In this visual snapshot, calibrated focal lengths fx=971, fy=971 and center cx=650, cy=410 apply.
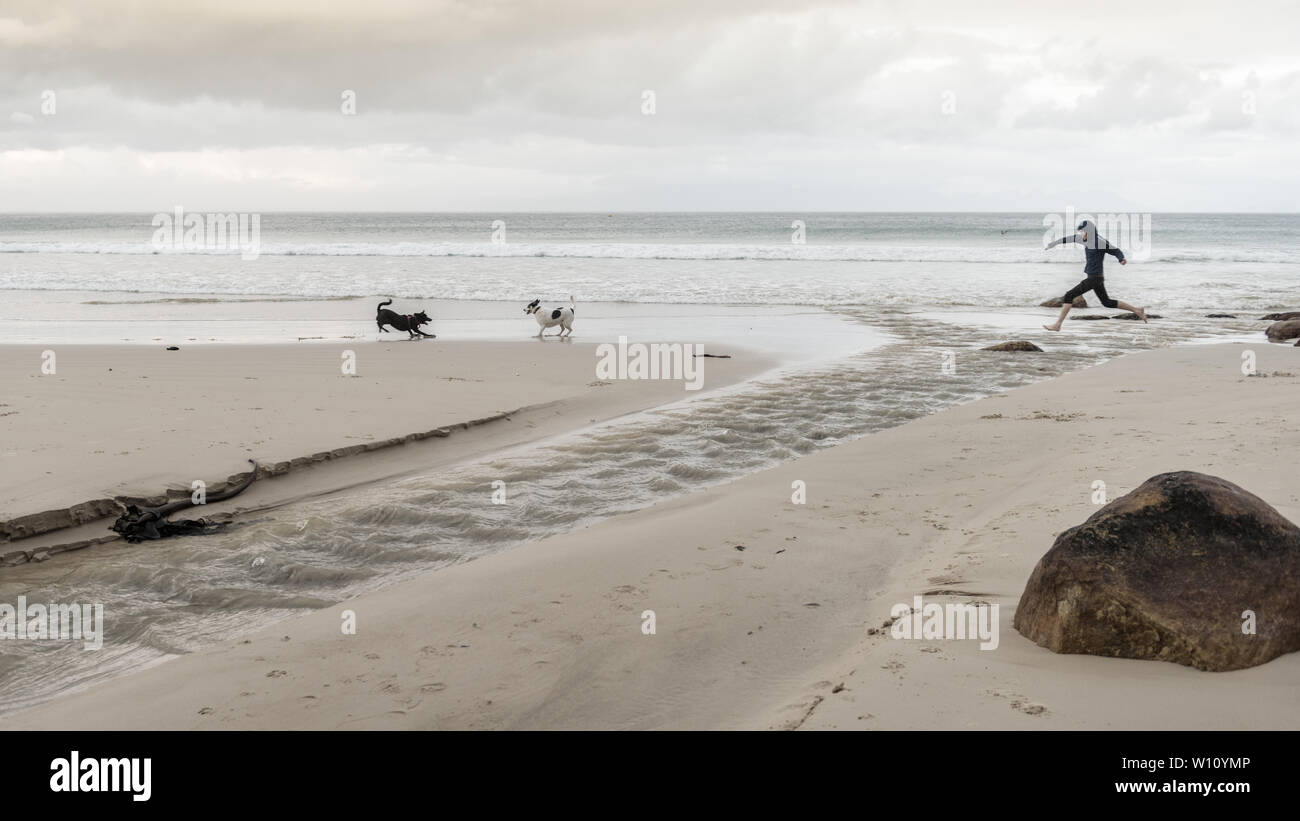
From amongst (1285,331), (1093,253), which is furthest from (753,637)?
(1285,331)

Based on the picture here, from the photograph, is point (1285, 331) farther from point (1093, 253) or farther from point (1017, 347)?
point (1017, 347)

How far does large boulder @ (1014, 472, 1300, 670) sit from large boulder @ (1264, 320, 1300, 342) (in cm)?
1323

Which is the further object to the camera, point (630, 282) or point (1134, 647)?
point (630, 282)

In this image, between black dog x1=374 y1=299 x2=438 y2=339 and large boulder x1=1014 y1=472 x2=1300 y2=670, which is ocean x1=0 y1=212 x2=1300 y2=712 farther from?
large boulder x1=1014 y1=472 x2=1300 y2=670

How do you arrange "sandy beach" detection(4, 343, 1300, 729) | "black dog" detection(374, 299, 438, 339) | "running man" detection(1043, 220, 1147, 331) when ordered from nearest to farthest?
"sandy beach" detection(4, 343, 1300, 729) → "running man" detection(1043, 220, 1147, 331) → "black dog" detection(374, 299, 438, 339)

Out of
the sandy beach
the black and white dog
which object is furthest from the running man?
the black and white dog

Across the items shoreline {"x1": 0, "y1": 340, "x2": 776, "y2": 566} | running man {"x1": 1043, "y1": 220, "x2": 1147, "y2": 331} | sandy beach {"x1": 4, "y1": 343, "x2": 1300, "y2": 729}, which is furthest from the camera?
running man {"x1": 1043, "y1": 220, "x2": 1147, "y2": 331}

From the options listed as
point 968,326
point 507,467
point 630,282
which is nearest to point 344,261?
point 630,282

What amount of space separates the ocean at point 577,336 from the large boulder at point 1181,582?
3192 millimetres

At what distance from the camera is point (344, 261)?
1593 inches

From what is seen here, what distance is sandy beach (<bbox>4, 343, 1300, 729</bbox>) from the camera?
3.29 metres

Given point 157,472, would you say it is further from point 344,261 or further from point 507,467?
point 344,261

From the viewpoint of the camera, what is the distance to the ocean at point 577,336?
16.8 feet

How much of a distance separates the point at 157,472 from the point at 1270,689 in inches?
256
